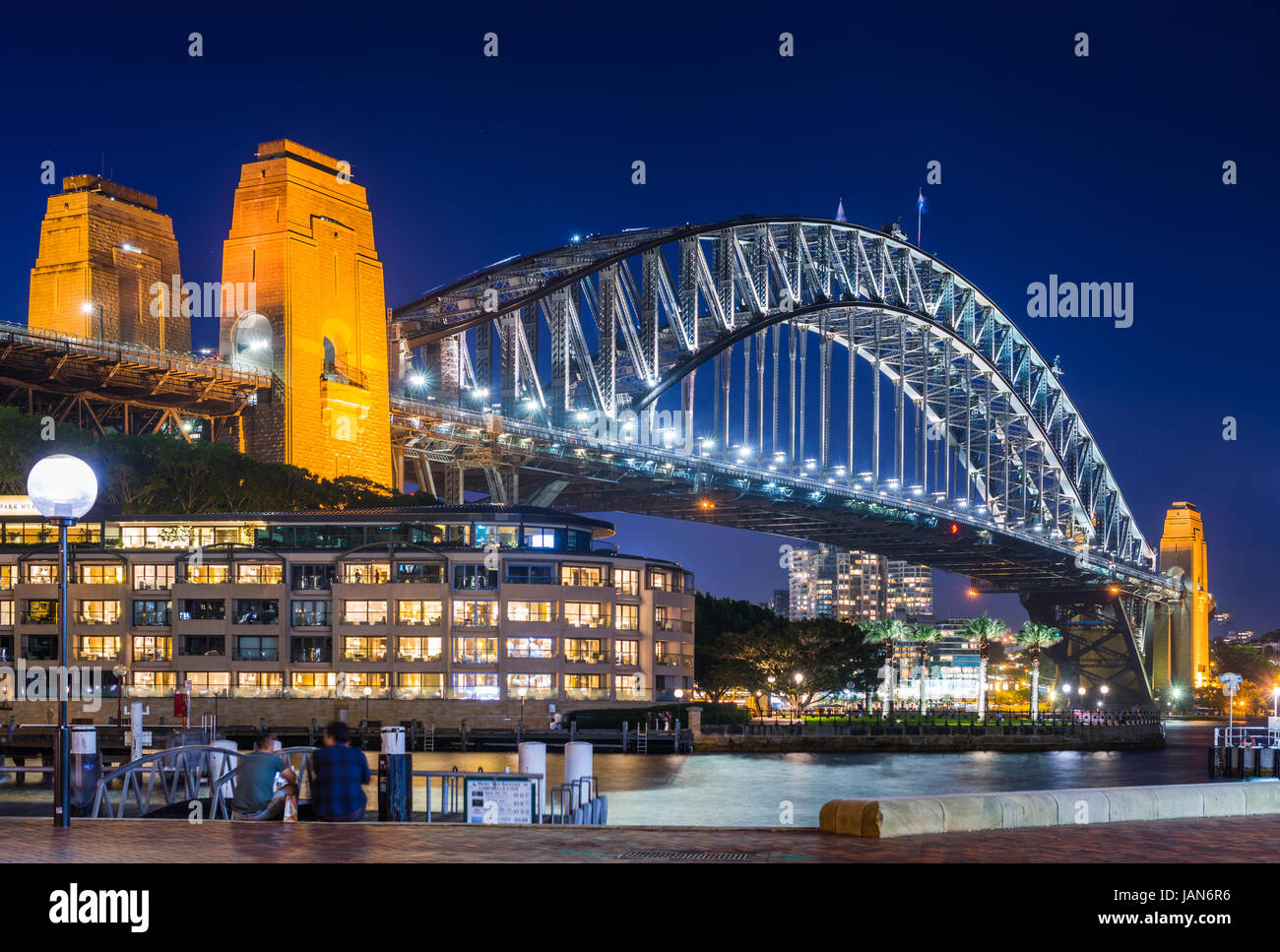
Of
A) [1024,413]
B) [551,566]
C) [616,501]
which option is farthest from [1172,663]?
[551,566]

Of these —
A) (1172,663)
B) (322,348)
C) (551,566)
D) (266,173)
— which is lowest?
(1172,663)

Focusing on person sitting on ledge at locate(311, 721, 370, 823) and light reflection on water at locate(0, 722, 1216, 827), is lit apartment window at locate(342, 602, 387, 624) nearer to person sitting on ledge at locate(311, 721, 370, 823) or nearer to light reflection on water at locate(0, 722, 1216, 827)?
light reflection on water at locate(0, 722, 1216, 827)

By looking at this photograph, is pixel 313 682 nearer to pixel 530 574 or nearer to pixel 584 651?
pixel 530 574

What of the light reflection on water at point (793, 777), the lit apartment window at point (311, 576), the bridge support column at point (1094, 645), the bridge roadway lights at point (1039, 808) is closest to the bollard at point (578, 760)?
the light reflection on water at point (793, 777)

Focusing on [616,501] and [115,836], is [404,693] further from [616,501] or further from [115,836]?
[115,836]

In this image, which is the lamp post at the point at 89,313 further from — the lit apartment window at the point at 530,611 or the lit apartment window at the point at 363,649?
the lit apartment window at the point at 530,611
